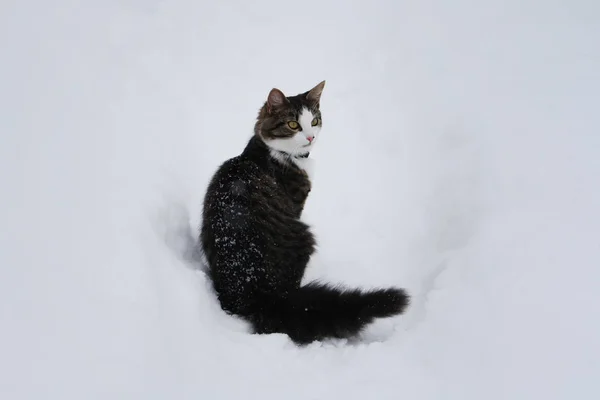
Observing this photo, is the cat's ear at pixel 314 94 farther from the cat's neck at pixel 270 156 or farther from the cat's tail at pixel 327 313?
the cat's tail at pixel 327 313

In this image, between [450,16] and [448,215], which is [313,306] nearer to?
[448,215]

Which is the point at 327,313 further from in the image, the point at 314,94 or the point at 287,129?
the point at 314,94

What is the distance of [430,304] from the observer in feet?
7.11

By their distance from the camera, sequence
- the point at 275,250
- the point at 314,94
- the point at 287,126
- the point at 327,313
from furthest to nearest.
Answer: the point at 314,94, the point at 287,126, the point at 275,250, the point at 327,313

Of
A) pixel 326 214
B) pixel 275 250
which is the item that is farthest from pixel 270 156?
pixel 326 214

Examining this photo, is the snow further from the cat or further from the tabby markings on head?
the tabby markings on head

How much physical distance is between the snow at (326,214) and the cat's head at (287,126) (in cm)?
70

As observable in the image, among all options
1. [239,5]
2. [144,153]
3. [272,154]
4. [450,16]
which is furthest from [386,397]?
[239,5]

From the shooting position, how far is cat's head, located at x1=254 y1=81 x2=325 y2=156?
8.77ft

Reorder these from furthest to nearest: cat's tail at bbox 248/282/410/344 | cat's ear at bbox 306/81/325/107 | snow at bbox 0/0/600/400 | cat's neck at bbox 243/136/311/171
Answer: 1. cat's ear at bbox 306/81/325/107
2. cat's neck at bbox 243/136/311/171
3. cat's tail at bbox 248/282/410/344
4. snow at bbox 0/0/600/400

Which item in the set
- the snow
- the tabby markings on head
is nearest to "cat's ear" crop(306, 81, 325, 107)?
the tabby markings on head

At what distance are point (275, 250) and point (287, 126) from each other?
2.76 feet

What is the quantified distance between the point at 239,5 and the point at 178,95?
2447 millimetres

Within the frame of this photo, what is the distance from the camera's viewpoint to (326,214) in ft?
11.5
